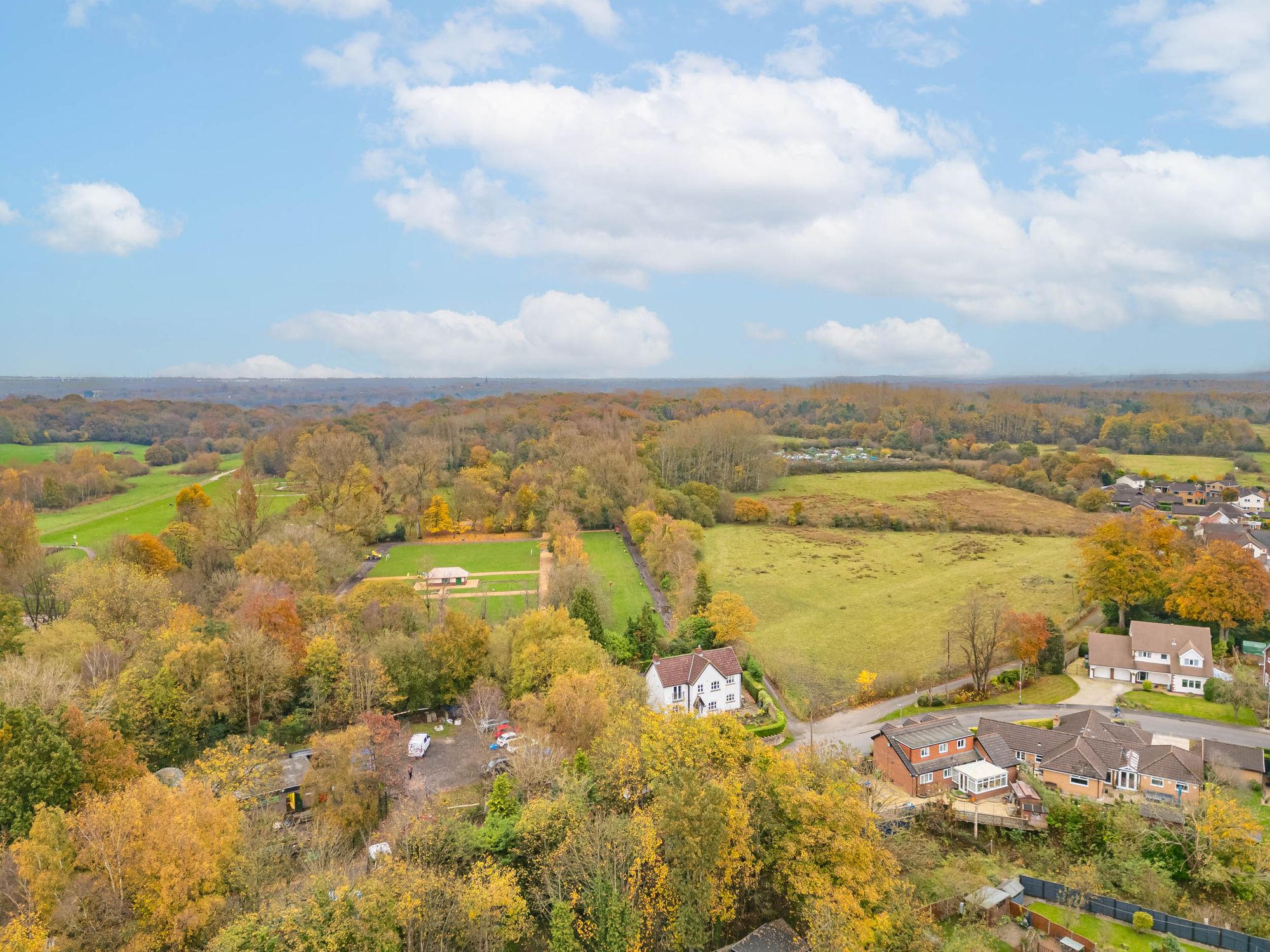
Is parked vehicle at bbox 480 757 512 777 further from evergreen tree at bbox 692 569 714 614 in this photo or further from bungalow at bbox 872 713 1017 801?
evergreen tree at bbox 692 569 714 614

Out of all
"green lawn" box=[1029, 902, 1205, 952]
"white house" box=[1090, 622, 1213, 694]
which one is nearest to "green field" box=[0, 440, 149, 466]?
"green lawn" box=[1029, 902, 1205, 952]

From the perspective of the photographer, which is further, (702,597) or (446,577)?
(446,577)

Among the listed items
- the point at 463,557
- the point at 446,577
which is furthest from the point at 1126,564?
the point at 463,557

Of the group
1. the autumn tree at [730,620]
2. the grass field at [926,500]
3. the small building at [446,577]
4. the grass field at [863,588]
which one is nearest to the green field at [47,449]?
the small building at [446,577]

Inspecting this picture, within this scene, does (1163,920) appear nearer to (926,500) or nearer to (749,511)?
(749,511)

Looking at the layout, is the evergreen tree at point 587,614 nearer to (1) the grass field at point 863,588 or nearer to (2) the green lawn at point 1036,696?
(1) the grass field at point 863,588
